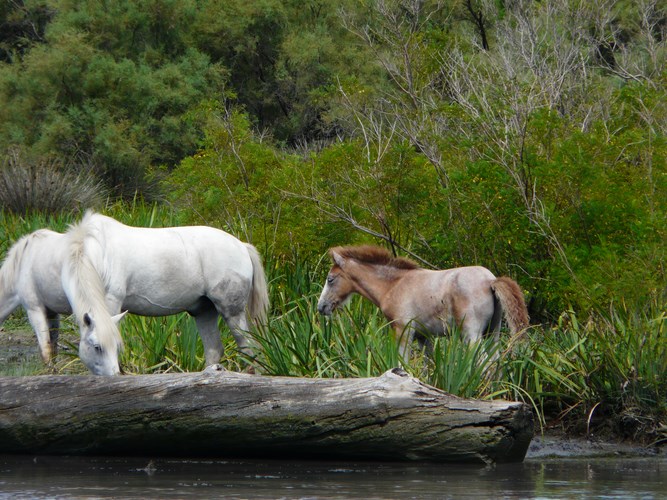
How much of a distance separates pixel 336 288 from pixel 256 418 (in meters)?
2.94

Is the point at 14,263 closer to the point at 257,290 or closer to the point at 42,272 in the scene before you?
the point at 42,272

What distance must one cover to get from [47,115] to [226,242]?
20238 mm

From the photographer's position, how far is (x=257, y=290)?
444 inches

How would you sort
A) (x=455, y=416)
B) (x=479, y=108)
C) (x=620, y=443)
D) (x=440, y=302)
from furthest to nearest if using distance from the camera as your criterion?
(x=479, y=108)
(x=440, y=302)
(x=620, y=443)
(x=455, y=416)

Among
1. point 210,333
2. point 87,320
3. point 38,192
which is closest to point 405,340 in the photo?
point 210,333

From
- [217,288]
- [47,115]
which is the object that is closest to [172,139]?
[47,115]

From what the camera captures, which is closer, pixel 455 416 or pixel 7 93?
pixel 455 416

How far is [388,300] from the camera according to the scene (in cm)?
1070

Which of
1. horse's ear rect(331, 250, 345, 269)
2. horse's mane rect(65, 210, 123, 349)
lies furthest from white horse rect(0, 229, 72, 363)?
horse's ear rect(331, 250, 345, 269)

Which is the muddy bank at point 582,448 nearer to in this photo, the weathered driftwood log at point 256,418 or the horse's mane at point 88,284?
the weathered driftwood log at point 256,418

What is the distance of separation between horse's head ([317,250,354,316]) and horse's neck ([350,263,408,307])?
0.09 m

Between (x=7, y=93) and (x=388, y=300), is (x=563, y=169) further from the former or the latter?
(x=7, y=93)

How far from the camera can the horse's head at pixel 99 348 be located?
9.21 m

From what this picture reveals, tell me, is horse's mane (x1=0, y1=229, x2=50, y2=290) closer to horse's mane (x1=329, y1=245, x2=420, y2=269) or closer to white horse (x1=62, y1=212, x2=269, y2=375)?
white horse (x1=62, y1=212, x2=269, y2=375)
